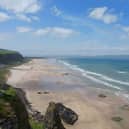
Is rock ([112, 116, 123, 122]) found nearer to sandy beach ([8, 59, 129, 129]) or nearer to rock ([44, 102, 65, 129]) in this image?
sandy beach ([8, 59, 129, 129])

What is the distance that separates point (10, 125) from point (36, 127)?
8841mm

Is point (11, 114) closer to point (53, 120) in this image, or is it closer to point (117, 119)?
point (53, 120)

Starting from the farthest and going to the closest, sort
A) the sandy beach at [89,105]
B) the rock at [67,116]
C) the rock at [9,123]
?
1. the sandy beach at [89,105]
2. the rock at [67,116]
3. the rock at [9,123]

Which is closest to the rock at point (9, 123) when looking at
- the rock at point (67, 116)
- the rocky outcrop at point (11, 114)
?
the rocky outcrop at point (11, 114)

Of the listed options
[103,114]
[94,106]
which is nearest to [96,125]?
[103,114]

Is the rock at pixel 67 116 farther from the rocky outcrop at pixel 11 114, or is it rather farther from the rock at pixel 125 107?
the rocky outcrop at pixel 11 114

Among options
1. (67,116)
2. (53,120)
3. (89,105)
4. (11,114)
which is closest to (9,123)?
(11,114)

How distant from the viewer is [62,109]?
111 ft

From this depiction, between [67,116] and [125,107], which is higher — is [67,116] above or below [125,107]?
above

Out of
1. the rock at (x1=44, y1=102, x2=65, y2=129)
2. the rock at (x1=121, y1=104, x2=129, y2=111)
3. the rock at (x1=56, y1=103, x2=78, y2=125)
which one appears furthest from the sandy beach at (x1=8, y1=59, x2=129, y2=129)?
the rock at (x1=44, y1=102, x2=65, y2=129)

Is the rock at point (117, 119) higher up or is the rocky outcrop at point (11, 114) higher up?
the rocky outcrop at point (11, 114)

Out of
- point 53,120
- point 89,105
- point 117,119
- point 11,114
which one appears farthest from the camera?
point 89,105

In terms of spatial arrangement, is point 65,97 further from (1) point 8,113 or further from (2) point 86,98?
(1) point 8,113

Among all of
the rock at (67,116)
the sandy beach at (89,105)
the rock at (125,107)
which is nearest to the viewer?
the rock at (67,116)
